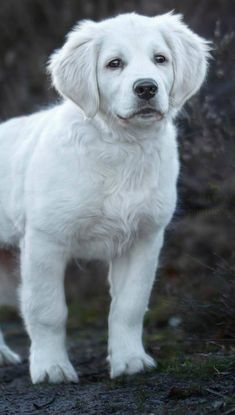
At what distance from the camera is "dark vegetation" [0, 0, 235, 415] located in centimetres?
456

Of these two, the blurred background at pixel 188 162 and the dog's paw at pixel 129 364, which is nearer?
the dog's paw at pixel 129 364

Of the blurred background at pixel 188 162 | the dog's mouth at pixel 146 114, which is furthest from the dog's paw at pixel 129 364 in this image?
the dog's mouth at pixel 146 114

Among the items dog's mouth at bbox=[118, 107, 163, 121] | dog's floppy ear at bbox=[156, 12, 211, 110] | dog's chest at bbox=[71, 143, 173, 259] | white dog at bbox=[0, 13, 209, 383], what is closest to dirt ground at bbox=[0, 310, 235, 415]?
white dog at bbox=[0, 13, 209, 383]

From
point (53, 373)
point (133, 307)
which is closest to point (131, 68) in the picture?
point (133, 307)

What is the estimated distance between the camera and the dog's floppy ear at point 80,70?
5.06m

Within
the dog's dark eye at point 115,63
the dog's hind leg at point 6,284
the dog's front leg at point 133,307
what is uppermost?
the dog's dark eye at point 115,63

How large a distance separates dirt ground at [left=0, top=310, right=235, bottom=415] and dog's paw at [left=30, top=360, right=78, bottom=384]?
6 cm

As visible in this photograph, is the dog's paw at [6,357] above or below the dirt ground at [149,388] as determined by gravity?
below

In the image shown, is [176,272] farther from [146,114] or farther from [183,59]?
[146,114]

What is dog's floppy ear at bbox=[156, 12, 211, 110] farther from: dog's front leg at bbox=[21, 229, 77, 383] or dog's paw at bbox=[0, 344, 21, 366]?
dog's paw at bbox=[0, 344, 21, 366]

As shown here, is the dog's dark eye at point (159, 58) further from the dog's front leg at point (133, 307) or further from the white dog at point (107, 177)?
the dog's front leg at point (133, 307)

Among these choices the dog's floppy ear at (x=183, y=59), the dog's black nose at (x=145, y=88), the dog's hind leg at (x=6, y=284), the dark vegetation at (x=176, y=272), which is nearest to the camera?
the dark vegetation at (x=176, y=272)

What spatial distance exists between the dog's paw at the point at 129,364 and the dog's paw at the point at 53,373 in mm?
201

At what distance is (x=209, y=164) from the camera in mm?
7031
